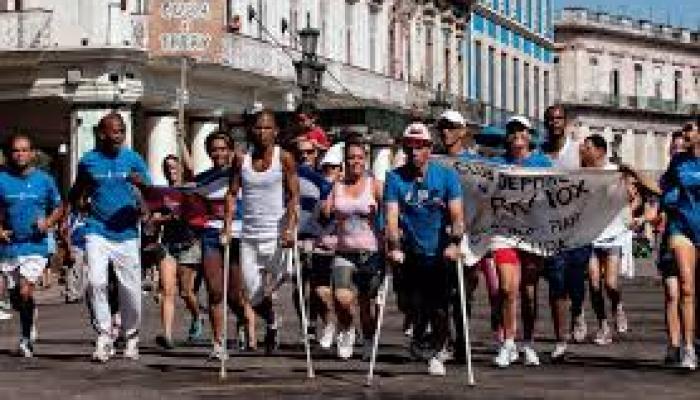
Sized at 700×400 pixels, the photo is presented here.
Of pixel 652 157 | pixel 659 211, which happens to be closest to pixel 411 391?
pixel 659 211

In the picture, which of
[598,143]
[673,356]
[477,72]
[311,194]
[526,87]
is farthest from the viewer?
[526,87]

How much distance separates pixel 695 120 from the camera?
1259 cm

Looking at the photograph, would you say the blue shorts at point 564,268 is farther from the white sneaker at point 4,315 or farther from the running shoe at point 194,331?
the white sneaker at point 4,315

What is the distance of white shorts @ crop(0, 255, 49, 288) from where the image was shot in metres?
13.9

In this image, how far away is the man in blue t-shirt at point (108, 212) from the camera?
13219 millimetres

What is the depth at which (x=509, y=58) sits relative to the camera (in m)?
70.6

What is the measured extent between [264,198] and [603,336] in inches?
165

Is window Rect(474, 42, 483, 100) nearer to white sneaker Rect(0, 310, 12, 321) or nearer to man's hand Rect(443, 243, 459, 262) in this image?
white sneaker Rect(0, 310, 12, 321)

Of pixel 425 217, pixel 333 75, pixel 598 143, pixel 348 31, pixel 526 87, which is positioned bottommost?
pixel 425 217

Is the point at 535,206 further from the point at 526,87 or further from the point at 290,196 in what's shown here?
the point at 526,87

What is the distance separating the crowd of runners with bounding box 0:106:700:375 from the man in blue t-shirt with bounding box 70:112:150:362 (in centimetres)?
1

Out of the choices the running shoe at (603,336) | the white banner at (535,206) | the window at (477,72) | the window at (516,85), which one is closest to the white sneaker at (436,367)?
the white banner at (535,206)

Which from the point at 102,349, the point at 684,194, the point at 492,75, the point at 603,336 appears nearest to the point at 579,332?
the point at 603,336

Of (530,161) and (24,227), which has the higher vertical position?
(530,161)
